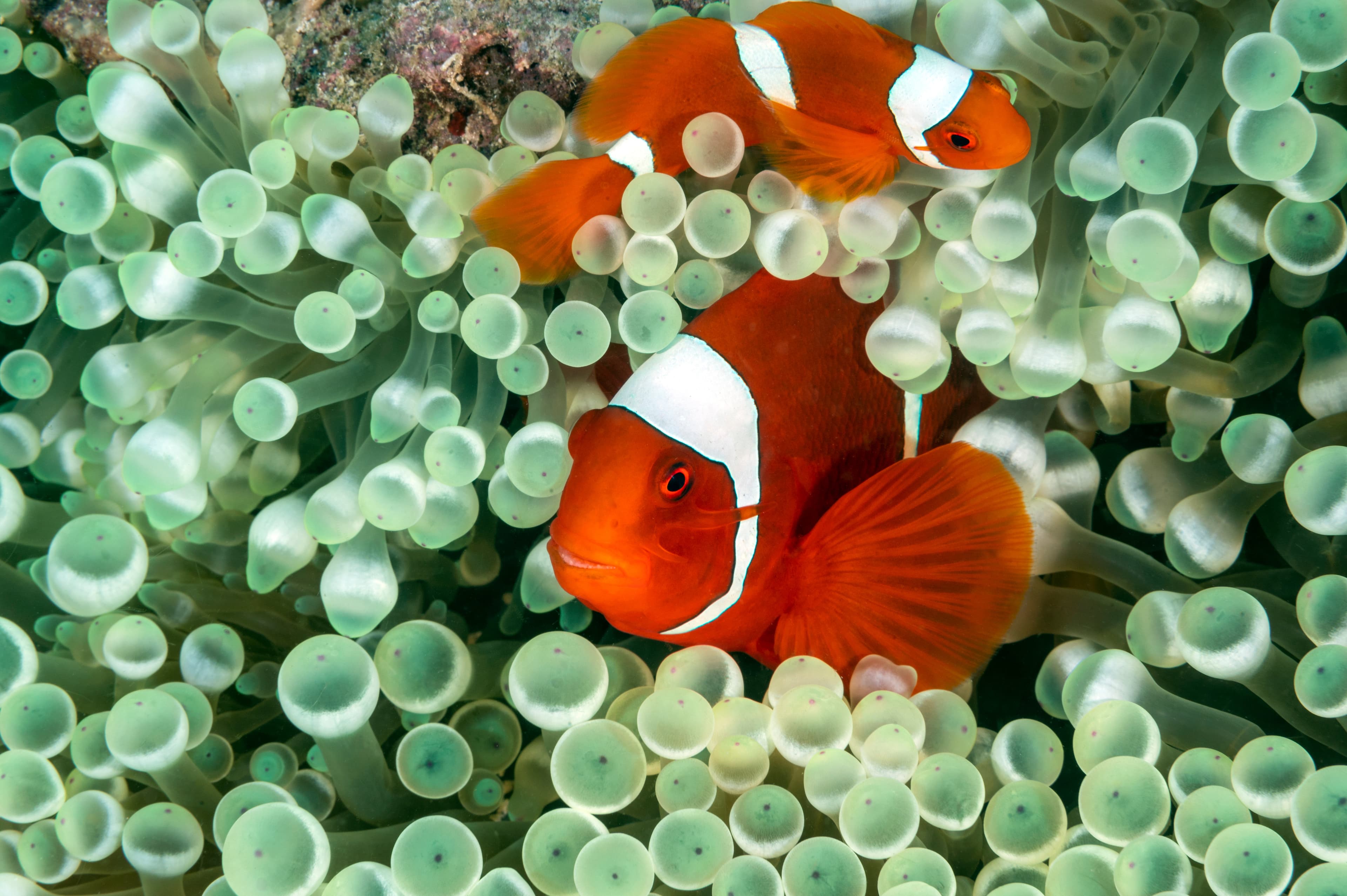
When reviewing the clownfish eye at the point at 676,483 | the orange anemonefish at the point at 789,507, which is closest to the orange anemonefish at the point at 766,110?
the orange anemonefish at the point at 789,507

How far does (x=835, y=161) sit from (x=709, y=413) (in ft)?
0.90

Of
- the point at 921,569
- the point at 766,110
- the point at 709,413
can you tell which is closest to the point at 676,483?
the point at 709,413

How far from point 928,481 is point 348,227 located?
618 millimetres

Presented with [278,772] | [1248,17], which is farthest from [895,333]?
[278,772]

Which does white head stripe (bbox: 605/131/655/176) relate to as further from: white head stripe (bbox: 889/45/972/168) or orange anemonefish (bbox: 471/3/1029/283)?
white head stripe (bbox: 889/45/972/168)

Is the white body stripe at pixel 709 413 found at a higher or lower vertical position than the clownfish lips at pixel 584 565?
higher

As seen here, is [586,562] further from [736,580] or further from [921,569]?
[921,569]

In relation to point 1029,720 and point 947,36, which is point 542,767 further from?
point 947,36

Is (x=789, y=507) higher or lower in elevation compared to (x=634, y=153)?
lower

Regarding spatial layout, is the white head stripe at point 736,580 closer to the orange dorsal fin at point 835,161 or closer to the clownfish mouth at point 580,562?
the clownfish mouth at point 580,562

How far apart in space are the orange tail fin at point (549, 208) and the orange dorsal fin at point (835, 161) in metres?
0.17

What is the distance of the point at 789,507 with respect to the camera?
957 millimetres

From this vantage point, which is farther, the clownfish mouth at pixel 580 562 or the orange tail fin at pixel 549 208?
the orange tail fin at pixel 549 208

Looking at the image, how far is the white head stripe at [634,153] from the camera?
94cm
